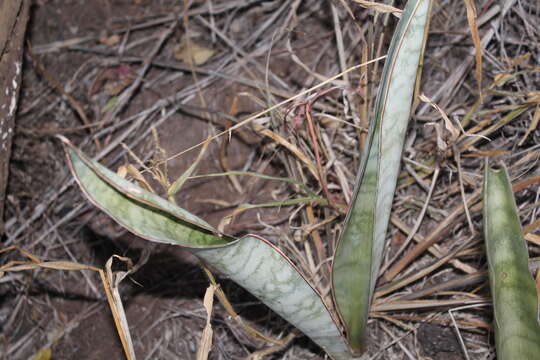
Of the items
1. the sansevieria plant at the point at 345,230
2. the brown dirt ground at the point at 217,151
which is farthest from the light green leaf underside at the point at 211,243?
the brown dirt ground at the point at 217,151

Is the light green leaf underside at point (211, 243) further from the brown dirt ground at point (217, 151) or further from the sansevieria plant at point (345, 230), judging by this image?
the brown dirt ground at point (217, 151)

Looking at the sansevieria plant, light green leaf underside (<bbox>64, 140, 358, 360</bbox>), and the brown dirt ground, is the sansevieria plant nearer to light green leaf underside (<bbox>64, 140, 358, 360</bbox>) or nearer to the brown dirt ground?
light green leaf underside (<bbox>64, 140, 358, 360</bbox>)

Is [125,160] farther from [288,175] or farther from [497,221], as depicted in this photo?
[497,221]

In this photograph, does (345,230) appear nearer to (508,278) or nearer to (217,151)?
(508,278)

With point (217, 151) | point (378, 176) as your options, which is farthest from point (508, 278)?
point (217, 151)

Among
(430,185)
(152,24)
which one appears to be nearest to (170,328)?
(430,185)

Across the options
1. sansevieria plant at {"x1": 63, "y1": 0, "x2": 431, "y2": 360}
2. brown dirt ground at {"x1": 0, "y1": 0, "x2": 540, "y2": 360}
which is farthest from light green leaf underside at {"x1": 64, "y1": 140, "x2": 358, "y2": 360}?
brown dirt ground at {"x1": 0, "y1": 0, "x2": 540, "y2": 360}
